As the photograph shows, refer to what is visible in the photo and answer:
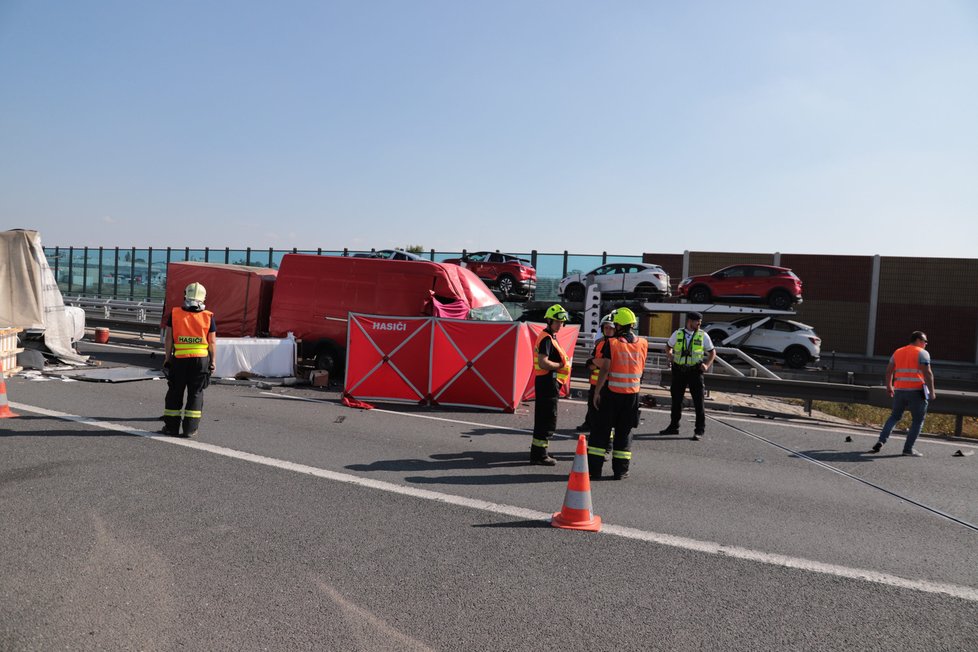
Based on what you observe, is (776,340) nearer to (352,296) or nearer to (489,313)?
(489,313)

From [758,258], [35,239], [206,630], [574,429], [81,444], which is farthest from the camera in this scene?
[758,258]

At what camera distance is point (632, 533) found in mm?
5273

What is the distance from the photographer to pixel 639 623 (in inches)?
147

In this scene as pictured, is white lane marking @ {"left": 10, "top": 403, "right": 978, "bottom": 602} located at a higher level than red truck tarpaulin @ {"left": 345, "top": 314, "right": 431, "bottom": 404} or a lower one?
lower

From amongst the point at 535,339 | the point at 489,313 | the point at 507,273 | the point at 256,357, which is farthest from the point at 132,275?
the point at 535,339

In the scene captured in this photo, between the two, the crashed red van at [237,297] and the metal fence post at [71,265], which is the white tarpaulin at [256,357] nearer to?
the crashed red van at [237,297]

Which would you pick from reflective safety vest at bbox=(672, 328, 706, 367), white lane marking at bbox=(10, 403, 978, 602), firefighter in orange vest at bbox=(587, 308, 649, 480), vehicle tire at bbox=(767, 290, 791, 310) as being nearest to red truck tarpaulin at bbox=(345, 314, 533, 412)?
reflective safety vest at bbox=(672, 328, 706, 367)

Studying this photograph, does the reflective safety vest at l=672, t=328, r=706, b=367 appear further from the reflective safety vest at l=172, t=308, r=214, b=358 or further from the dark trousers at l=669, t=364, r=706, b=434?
the reflective safety vest at l=172, t=308, r=214, b=358

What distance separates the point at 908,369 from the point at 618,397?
484cm

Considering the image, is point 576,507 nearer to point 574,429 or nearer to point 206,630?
point 206,630

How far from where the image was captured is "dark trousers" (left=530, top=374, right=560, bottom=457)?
7.44 meters

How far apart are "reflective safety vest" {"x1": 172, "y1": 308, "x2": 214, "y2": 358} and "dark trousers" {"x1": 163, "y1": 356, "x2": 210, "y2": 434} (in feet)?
0.26

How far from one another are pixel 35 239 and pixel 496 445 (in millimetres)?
11091

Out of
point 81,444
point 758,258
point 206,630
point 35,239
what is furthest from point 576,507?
point 758,258
